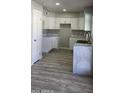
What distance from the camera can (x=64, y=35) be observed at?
9695mm

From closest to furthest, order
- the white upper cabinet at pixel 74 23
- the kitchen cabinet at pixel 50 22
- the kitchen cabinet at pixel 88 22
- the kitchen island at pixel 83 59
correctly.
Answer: the kitchen island at pixel 83 59 → the kitchen cabinet at pixel 88 22 → the kitchen cabinet at pixel 50 22 → the white upper cabinet at pixel 74 23

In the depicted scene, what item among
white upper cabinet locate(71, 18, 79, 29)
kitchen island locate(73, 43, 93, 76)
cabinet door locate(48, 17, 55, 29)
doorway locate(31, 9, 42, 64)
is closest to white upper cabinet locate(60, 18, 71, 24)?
white upper cabinet locate(71, 18, 79, 29)

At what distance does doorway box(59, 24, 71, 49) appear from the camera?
9516 mm

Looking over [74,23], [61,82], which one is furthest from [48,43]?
[61,82]

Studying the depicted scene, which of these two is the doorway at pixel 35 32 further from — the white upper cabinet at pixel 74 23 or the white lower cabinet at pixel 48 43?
the white upper cabinet at pixel 74 23

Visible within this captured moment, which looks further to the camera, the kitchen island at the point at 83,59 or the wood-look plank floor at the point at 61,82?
the kitchen island at the point at 83,59

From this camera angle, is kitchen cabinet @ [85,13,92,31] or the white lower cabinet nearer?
kitchen cabinet @ [85,13,92,31]

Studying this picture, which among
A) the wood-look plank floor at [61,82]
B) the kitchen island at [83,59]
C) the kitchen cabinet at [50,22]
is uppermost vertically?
the kitchen cabinet at [50,22]

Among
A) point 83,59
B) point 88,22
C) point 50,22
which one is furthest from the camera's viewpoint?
point 50,22

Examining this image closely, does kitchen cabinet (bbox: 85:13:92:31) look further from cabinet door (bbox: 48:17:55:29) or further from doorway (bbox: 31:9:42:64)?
cabinet door (bbox: 48:17:55:29)

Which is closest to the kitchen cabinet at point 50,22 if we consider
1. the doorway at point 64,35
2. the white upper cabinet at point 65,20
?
the white upper cabinet at point 65,20

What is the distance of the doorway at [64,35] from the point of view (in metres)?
9.52

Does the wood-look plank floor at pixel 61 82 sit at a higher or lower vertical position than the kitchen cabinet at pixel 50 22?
lower

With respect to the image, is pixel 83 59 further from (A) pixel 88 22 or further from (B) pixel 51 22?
(B) pixel 51 22
